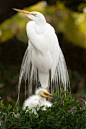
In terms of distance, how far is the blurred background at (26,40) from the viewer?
3.70m

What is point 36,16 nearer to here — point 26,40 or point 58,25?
point 26,40

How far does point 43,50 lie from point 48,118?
84cm

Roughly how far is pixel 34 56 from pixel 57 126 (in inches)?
35.7

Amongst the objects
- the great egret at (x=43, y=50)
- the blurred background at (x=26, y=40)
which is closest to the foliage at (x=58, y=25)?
the blurred background at (x=26, y=40)

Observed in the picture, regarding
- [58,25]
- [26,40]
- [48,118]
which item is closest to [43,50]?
[48,118]

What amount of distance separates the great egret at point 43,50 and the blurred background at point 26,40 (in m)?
1.29

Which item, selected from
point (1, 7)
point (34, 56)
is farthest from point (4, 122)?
point (1, 7)

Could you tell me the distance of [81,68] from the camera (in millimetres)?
5059

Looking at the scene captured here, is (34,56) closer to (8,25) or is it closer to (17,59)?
(17,59)

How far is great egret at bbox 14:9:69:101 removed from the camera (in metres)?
1.92

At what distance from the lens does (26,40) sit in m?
4.51

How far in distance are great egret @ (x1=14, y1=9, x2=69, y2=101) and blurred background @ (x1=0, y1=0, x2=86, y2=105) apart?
1.29 m

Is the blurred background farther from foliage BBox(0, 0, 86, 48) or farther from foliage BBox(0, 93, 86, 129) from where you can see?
foliage BBox(0, 93, 86, 129)

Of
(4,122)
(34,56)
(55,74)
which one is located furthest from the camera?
(55,74)
